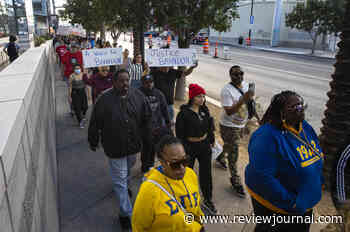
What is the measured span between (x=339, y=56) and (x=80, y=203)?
14.4ft

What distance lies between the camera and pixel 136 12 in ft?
31.3

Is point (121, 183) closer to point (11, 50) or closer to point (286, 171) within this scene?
point (286, 171)

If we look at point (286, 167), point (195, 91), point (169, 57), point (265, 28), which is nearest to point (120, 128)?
point (195, 91)

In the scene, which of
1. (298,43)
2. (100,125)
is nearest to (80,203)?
(100,125)

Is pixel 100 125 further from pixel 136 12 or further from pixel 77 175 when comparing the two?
pixel 136 12

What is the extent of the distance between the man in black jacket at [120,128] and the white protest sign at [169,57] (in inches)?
128

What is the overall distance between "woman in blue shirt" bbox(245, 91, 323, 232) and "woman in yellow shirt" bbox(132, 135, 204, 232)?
60 cm

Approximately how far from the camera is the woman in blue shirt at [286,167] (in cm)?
246

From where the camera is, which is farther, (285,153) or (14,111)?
(285,153)

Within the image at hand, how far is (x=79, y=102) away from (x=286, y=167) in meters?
6.09

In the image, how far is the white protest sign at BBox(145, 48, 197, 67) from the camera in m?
7.04

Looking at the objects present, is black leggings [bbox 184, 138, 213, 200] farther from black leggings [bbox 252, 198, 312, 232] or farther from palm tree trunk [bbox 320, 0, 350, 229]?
palm tree trunk [bbox 320, 0, 350, 229]

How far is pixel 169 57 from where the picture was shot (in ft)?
23.5

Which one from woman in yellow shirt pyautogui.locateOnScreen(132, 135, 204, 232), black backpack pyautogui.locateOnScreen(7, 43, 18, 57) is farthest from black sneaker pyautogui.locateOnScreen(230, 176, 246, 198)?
black backpack pyautogui.locateOnScreen(7, 43, 18, 57)
